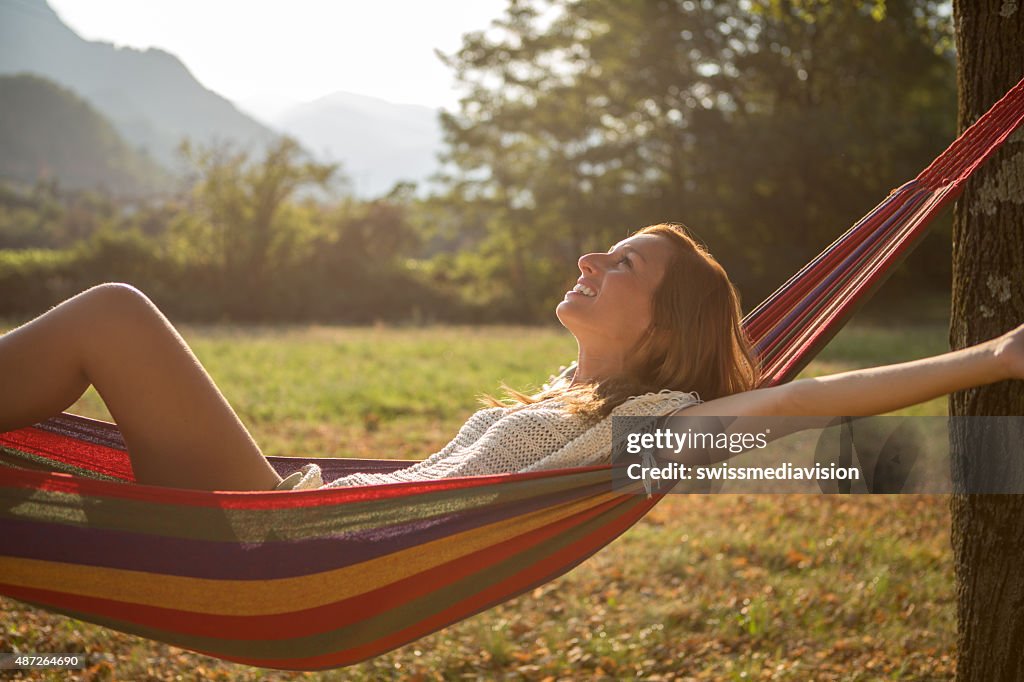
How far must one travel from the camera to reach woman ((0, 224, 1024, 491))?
5.50ft

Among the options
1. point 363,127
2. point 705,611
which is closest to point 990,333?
point 705,611

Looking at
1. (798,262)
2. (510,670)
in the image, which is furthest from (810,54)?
(510,670)

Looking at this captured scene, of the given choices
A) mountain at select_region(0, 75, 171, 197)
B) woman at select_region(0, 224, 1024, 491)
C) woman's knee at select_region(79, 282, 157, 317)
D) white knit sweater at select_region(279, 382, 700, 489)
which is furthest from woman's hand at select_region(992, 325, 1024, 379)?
mountain at select_region(0, 75, 171, 197)

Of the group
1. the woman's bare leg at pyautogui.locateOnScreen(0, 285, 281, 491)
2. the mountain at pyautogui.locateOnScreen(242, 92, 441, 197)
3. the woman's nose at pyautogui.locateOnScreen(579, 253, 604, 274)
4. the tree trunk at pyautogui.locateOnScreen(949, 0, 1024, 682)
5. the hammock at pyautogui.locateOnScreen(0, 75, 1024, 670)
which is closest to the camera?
the hammock at pyautogui.locateOnScreen(0, 75, 1024, 670)

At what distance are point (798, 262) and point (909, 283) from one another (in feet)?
8.82

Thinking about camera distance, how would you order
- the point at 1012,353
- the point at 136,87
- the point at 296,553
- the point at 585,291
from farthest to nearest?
1. the point at 136,87
2. the point at 585,291
3. the point at 296,553
4. the point at 1012,353

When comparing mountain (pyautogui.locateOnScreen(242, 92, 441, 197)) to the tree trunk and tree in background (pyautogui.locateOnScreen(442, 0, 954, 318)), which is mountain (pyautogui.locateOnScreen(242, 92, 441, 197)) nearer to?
tree in background (pyautogui.locateOnScreen(442, 0, 954, 318))

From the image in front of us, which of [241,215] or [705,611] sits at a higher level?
[241,215]

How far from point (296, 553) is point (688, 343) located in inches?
36.8

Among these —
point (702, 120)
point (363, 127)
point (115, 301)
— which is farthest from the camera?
point (363, 127)

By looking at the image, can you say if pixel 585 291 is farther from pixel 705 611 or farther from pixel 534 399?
pixel 705 611

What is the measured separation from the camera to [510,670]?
2434mm

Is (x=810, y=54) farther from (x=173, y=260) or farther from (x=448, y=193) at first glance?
(x=173, y=260)

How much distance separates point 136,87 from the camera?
91.2ft
